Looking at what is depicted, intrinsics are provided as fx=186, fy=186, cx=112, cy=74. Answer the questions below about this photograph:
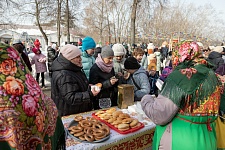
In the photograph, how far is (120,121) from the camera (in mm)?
1987

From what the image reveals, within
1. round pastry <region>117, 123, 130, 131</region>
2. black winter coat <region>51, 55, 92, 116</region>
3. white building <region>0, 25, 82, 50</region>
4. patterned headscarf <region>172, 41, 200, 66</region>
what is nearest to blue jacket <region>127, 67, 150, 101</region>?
black winter coat <region>51, 55, 92, 116</region>

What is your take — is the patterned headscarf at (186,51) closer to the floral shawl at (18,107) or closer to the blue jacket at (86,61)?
the floral shawl at (18,107)

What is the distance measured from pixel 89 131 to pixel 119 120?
1.29ft

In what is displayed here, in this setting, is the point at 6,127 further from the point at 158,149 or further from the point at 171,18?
the point at 171,18

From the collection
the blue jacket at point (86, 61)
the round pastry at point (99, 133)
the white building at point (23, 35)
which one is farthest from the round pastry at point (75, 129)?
the white building at point (23, 35)

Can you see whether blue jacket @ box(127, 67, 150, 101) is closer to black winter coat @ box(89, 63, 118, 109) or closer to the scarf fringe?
black winter coat @ box(89, 63, 118, 109)

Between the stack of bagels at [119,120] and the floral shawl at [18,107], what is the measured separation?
1076 millimetres

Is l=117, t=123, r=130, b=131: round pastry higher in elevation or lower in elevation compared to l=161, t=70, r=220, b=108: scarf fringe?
lower

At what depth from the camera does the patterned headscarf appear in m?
1.60

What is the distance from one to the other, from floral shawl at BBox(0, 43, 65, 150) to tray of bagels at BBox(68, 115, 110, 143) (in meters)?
0.77

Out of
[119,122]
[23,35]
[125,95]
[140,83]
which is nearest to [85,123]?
[119,122]

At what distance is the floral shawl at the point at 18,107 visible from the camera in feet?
2.60

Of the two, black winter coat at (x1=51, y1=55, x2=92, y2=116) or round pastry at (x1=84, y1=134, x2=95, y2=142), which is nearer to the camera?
round pastry at (x1=84, y1=134, x2=95, y2=142)

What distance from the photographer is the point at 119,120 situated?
2.01 meters
